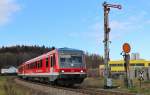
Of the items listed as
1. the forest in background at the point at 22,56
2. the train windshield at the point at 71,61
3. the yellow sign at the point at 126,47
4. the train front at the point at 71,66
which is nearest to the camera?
the yellow sign at the point at 126,47

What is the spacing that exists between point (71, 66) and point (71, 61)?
Result: 0.64 metres

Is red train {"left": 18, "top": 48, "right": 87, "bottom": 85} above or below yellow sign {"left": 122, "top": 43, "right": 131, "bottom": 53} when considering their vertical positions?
below

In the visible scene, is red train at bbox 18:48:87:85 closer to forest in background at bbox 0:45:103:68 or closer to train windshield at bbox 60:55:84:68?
train windshield at bbox 60:55:84:68

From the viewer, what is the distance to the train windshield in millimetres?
31719

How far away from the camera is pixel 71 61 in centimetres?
3212

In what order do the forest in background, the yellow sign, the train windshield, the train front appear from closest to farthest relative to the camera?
the yellow sign
the train front
the train windshield
the forest in background

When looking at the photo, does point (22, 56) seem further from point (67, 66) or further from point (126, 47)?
point (126, 47)

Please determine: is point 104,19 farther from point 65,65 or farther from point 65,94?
point 65,94

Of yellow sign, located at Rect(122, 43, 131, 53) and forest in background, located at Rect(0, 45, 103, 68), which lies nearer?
yellow sign, located at Rect(122, 43, 131, 53)

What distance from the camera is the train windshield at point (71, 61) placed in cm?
3172

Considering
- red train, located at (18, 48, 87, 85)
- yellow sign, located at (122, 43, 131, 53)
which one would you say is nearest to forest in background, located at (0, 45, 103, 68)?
red train, located at (18, 48, 87, 85)

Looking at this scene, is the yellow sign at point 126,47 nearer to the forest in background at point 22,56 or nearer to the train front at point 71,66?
the train front at point 71,66

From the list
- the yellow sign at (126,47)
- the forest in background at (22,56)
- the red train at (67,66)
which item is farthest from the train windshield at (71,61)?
the forest in background at (22,56)

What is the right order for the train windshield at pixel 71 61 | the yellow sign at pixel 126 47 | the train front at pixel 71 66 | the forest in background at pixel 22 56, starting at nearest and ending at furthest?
the yellow sign at pixel 126 47 → the train front at pixel 71 66 → the train windshield at pixel 71 61 → the forest in background at pixel 22 56
